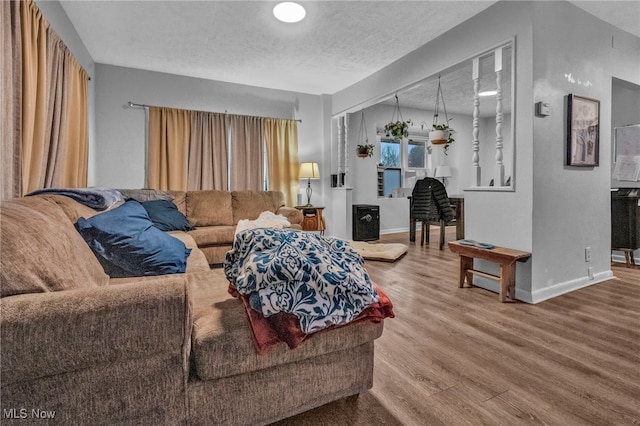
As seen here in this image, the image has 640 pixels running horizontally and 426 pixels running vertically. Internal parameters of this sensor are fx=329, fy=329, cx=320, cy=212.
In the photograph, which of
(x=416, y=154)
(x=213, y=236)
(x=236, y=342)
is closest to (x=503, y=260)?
(x=236, y=342)

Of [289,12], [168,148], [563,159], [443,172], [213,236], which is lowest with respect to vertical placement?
[213,236]

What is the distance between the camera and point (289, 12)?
3.05 metres

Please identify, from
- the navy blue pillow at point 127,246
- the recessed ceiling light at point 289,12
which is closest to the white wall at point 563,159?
the recessed ceiling light at point 289,12

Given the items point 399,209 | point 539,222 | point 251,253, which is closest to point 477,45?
point 539,222

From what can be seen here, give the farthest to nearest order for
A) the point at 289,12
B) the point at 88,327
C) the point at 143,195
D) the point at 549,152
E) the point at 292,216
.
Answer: the point at 292,216 → the point at 143,195 → the point at 289,12 → the point at 549,152 → the point at 88,327

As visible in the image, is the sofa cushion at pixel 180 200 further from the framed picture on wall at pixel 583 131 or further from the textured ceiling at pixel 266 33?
the framed picture on wall at pixel 583 131

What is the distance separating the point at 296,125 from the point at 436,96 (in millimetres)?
2686

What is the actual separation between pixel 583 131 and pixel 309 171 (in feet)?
11.6

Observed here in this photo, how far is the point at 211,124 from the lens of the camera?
498 cm

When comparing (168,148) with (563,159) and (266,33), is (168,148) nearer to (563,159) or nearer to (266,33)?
(266,33)

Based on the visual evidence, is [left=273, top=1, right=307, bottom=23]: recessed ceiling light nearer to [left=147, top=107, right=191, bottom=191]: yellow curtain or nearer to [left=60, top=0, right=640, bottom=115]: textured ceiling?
[left=60, top=0, right=640, bottom=115]: textured ceiling

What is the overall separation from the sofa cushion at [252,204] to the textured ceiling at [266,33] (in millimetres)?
1744

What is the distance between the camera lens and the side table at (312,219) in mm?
5199

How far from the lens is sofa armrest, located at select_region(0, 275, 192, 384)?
0.80m
